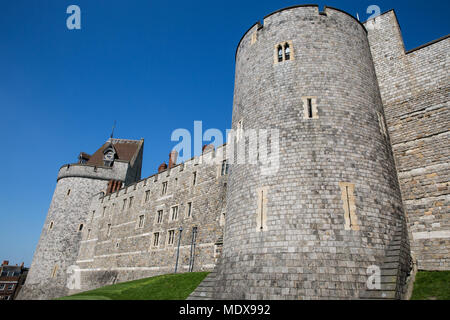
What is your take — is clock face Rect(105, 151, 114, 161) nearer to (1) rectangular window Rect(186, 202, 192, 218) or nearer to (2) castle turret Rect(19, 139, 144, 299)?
(2) castle turret Rect(19, 139, 144, 299)

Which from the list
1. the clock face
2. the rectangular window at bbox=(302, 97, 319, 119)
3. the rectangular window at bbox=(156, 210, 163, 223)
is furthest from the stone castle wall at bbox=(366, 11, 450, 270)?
the clock face

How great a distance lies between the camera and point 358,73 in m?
12.6

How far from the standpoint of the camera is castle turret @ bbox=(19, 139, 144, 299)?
3184 cm

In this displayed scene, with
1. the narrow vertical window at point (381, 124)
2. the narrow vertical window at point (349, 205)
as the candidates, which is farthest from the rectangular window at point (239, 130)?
the narrow vertical window at point (381, 124)

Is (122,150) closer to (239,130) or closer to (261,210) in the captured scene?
(239,130)

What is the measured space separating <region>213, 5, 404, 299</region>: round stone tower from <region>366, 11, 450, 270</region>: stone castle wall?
50.2 inches

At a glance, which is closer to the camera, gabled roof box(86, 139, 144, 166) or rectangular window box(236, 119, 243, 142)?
rectangular window box(236, 119, 243, 142)

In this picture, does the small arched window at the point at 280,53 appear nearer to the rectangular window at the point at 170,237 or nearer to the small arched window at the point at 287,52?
the small arched window at the point at 287,52

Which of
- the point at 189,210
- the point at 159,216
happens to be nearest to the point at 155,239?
the point at 159,216

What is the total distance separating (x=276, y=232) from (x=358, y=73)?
7986mm

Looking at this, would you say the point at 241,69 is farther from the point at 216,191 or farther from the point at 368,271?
the point at 368,271

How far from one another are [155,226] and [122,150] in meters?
20.8
